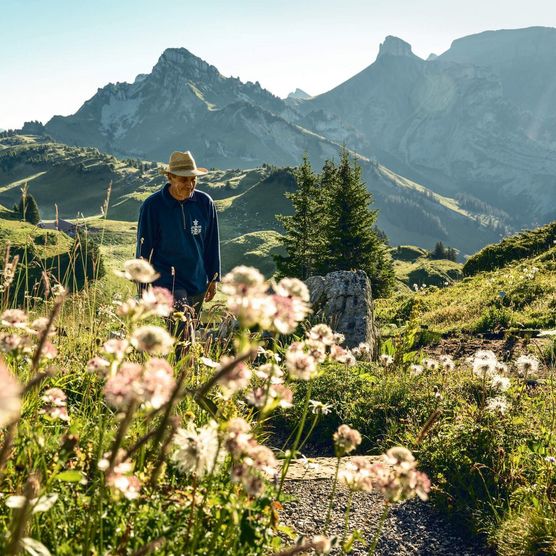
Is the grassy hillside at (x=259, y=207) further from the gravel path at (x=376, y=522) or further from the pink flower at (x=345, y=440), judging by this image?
the pink flower at (x=345, y=440)

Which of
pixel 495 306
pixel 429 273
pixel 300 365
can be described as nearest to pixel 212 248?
pixel 300 365

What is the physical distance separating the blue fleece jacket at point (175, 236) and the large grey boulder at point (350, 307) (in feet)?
14.4

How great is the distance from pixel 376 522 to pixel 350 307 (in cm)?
822

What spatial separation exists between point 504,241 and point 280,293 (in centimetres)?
3115

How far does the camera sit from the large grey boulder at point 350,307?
11.5 meters

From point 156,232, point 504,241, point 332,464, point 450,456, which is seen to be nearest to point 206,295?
point 156,232

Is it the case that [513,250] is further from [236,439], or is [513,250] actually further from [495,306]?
[236,439]

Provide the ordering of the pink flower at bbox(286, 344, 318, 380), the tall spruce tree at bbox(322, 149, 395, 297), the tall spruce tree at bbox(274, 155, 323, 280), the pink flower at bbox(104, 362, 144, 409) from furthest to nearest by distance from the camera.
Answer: the tall spruce tree at bbox(274, 155, 323, 280)
the tall spruce tree at bbox(322, 149, 395, 297)
the pink flower at bbox(286, 344, 318, 380)
the pink flower at bbox(104, 362, 144, 409)

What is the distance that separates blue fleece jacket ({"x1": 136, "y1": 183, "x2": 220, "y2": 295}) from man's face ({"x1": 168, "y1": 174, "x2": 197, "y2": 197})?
18cm

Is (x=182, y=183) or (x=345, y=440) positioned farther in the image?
(x=182, y=183)

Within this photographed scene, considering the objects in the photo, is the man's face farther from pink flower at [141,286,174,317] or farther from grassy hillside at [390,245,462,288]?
grassy hillside at [390,245,462,288]

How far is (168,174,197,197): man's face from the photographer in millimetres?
6883

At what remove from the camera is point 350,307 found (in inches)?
476

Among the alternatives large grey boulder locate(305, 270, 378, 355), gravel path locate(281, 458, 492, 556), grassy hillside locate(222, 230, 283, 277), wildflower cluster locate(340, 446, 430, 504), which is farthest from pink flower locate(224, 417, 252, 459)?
grassy hillside locate(222, 230, 283, 277)
